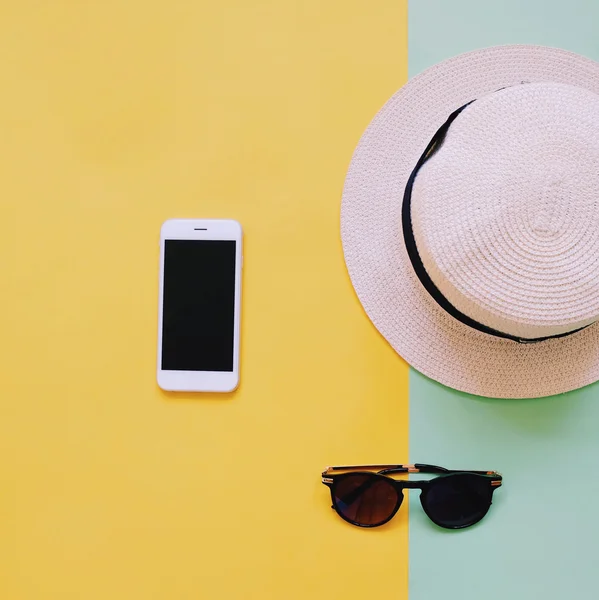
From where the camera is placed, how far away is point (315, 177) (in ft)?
2.46

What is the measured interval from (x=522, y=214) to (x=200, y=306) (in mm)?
419

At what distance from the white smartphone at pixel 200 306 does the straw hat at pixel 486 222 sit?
167mm

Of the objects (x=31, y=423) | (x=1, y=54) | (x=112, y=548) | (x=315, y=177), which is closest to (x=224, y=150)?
(x=315, y=177)

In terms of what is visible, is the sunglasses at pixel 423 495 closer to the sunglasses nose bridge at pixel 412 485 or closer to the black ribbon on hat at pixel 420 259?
the sunglasses nose bridge at pixel 412 485

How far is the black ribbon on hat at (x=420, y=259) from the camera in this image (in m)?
0.65

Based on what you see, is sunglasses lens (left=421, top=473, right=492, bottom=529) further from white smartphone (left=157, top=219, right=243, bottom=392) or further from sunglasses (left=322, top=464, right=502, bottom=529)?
white smartphone (left=157, top=219, right=243, bottom=392)

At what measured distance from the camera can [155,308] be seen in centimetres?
76

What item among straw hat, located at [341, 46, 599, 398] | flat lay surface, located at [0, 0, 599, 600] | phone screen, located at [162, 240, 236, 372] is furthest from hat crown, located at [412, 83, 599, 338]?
phone screen, located at [162, 240, 236, 372]

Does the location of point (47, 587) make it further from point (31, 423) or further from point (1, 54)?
point (1, 54)

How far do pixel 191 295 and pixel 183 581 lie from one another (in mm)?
397

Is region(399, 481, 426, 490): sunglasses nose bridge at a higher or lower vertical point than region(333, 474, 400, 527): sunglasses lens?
higher

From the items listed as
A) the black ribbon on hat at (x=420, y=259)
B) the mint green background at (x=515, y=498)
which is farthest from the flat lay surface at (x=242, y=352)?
the black ribbon on hat at (x=420, y=259)

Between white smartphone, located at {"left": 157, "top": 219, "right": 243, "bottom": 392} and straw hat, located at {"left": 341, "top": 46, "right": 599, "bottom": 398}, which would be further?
white smartphone, located at {"left": 157, "top": 219, "right": 243, "bottom": 392}

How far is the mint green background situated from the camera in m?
0.74
